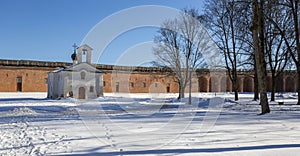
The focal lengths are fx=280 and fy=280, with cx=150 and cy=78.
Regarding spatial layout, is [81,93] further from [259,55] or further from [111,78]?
[259,55]

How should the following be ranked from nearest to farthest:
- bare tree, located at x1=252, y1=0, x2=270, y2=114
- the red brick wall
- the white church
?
bare tree, located at x1=252, y1=0, x2=270, y2=114 < the white church < the red brick wall

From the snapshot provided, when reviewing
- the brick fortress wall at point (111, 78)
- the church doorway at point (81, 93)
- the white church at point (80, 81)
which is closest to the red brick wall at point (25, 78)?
the brick fortress wall at point (111, 78)

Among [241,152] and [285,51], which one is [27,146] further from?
[285,51]

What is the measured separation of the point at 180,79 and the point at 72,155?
26.9m

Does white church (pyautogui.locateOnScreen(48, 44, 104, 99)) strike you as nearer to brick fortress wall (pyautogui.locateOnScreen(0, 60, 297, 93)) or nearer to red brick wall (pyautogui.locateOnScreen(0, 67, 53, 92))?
brick fortress wall (pyautogui.locateOnScreen(0, 60, 297, 93))

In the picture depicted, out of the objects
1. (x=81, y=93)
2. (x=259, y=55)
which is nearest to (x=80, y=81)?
(x=81, y=93)

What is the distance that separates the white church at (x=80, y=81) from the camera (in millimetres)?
35031

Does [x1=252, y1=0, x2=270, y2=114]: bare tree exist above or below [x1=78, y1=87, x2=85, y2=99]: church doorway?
above

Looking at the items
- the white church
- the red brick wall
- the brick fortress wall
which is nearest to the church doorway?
the white church

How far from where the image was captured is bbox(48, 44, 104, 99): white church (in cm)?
3503

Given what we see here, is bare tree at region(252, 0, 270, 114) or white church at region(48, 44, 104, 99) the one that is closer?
bare tree at region(252, 0, 270, 114)

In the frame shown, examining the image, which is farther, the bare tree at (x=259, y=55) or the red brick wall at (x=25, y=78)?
the red brick wall at (x=25, y=78)

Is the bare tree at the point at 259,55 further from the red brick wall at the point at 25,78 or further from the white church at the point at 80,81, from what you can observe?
the red brick wall at the point at 25,78

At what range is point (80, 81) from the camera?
35.3m
